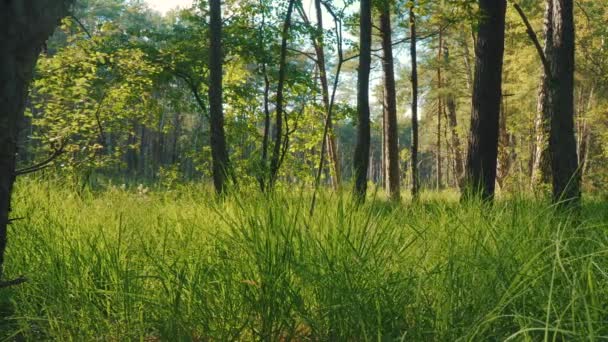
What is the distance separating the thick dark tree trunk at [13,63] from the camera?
140cm

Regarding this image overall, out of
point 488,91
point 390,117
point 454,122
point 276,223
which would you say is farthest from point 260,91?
point 454,122

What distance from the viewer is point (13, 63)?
143cm

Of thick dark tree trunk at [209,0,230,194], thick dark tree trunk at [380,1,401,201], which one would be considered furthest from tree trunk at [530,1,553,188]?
thick dark tree trunk at [209,0,230,194]

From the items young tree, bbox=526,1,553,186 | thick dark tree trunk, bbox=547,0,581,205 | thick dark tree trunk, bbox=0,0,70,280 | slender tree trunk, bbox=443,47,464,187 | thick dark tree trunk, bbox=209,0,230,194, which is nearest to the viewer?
thick dark tree trunk, bbox=0,0,70,280

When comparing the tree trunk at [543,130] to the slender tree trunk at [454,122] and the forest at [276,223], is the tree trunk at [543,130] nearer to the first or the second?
the forest at [276,223]

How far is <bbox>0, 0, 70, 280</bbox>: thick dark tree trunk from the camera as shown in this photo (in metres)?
1.40

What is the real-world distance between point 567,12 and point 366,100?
3580mm

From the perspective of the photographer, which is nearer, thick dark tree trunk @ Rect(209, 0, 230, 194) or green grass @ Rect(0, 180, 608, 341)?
green grass @ Rect(0, 180, 608, 341)

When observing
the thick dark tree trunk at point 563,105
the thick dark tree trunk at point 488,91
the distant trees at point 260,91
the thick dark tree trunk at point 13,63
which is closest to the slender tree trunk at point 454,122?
the distant trees at point 260,91

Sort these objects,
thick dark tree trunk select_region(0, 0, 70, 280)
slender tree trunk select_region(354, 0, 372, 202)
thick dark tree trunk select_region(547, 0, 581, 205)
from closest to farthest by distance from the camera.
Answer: thick dark tree trunk select_region(0, 0, 70, 280) < thick dark tree trunk select_region(547, 0, 581, 205) < slender tree trunk select_region(354, 0, 372, 202)

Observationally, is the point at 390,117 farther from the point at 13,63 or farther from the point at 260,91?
the point at 13,63

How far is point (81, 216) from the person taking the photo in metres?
3.25

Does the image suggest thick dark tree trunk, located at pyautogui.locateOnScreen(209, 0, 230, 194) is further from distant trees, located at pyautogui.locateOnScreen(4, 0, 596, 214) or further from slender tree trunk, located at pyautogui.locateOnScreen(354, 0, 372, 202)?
slender tree trunk, located at pyautogui.locateOnScreen(354, 0, 372, 202)

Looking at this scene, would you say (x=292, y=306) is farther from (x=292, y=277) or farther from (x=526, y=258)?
(x=526, y=258)
